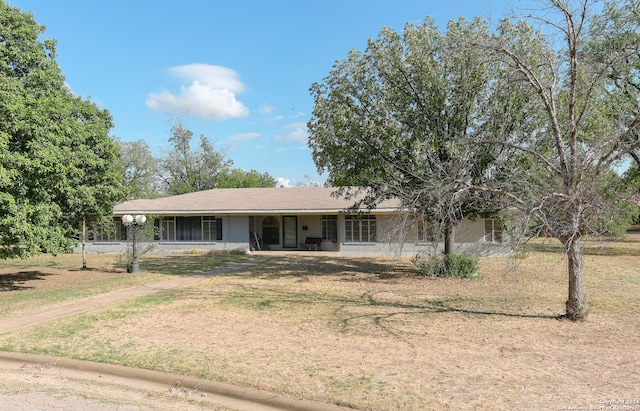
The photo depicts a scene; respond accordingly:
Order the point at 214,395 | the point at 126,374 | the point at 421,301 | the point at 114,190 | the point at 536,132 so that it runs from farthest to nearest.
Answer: the point at 114,190
the point at 536,132
the point at 421,301
the point at 126,374
the point at 214,395

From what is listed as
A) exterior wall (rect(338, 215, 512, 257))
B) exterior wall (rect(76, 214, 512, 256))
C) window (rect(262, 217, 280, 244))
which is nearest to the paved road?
exterior wall (rect(76, 214, 512, 256))

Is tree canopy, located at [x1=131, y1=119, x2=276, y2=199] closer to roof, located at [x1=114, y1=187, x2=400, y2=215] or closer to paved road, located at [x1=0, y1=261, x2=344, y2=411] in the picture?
roof, located at [x1=114, y1=187, x2=400, y2=215]

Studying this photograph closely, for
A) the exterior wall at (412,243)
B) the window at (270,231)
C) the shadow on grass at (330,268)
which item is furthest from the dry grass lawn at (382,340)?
the window at (270,231)

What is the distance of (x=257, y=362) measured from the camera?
6.15 meters

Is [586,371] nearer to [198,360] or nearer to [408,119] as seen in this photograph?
[198,360]

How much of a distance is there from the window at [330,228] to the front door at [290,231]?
6.47 ft

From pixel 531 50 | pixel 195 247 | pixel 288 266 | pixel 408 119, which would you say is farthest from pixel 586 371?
pixel 195 247

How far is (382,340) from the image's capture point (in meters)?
7.14

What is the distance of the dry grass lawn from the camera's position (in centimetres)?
506

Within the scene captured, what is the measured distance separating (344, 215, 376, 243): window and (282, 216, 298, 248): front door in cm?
406

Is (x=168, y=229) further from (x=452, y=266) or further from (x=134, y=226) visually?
(x=452, y=266)

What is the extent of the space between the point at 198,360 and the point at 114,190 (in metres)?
11.0

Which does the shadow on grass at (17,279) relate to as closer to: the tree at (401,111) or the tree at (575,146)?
the tree at (401,111)

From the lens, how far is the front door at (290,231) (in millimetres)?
27578
